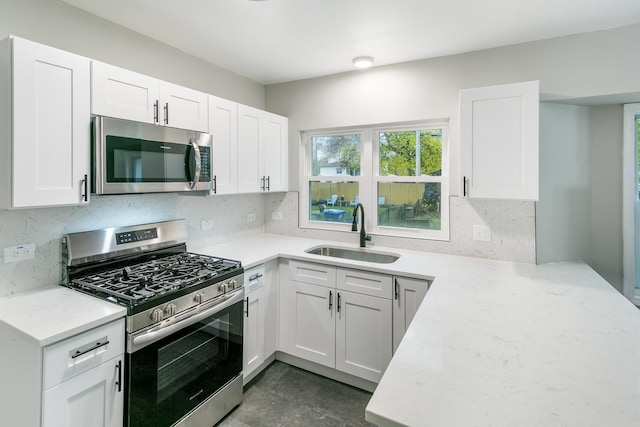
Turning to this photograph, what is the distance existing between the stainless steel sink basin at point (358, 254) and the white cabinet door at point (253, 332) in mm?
622

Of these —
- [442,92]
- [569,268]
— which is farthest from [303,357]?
[442,92]

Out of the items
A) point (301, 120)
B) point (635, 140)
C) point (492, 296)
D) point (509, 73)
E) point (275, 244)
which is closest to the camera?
point (492, 296)

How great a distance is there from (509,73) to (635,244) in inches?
58.5

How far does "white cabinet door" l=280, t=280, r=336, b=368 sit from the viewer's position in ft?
8.15

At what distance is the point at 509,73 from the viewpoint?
7.81 ft

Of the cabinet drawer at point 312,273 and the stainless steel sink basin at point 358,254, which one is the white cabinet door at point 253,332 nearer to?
the cabinet drawer at point 312,273

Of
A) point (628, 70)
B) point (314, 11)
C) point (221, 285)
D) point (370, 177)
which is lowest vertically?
point (221, 285)

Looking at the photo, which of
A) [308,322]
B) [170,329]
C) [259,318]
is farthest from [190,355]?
[308,322]

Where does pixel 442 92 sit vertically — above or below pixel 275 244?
above

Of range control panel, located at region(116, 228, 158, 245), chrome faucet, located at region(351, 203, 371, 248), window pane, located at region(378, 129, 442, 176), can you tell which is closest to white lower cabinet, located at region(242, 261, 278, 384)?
range control panel, located at region(116, 228, 158, 245)

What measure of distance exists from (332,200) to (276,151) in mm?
735

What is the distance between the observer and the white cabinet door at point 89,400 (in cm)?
131

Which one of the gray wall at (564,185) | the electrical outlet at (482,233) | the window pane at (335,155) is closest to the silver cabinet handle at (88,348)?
the window pane at (335,155)

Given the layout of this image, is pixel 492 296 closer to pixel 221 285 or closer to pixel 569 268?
pixel 569 268
